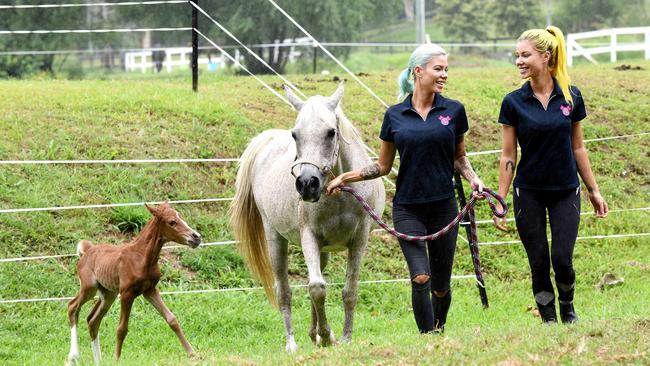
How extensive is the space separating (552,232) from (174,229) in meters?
2.35

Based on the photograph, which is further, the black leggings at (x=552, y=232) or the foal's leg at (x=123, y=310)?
the foal's leg at (x=123, y=310)

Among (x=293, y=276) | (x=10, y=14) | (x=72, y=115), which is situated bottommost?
(x=293, y=276)

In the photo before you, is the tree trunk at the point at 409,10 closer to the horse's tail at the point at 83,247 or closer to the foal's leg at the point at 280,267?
the foal's leg at the point at 280,267

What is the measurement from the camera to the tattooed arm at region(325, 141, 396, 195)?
613 cm

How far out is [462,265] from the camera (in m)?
10.2

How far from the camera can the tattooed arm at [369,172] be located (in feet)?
20.1

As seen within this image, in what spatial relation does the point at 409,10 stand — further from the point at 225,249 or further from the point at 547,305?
the point at 547,305

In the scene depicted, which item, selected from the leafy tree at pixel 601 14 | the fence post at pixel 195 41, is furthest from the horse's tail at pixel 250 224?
the leafy tree at pixel 601 14

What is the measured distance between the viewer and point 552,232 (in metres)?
6.09

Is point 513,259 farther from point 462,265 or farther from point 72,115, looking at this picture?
point 72,115

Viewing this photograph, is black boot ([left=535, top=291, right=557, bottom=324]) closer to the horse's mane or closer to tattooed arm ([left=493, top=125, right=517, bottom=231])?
tattooed arm ([left=493, top=125, right=517, bottom=231])

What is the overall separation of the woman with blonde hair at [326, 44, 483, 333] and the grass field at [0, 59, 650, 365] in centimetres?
47

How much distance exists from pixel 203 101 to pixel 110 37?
19.9 m

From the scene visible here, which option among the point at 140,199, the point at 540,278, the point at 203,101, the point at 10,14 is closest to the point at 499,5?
the point at 10,14
